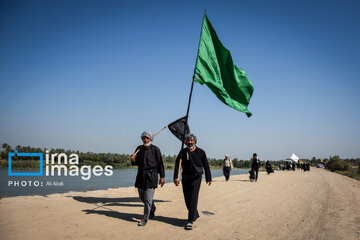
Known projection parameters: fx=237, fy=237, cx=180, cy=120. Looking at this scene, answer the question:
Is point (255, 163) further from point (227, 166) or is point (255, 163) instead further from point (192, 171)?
point (192, 171)

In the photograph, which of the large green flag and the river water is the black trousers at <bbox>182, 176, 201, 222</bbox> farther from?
the river water

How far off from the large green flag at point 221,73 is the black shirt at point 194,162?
8.29 ft

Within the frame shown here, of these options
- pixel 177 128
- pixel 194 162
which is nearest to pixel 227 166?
pixel 177 128

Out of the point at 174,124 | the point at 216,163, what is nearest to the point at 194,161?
the point at 174,124

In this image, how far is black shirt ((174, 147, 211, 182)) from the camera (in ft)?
18.3

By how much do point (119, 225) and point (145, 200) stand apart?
2.53 ft

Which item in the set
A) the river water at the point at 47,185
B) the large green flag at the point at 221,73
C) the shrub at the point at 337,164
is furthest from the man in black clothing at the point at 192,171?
the shrub at the point at 337,164

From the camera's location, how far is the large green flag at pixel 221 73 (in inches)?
301

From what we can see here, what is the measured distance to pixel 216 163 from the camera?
162m

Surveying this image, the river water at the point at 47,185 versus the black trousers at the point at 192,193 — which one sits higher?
the black trousers at the point at 192,193

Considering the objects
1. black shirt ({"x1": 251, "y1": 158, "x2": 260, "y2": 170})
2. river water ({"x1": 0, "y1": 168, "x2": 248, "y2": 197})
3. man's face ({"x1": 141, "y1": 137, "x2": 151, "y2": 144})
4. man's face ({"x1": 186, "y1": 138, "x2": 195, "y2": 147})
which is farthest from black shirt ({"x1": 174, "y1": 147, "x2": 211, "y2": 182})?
black shirt ({"x1": 251, "y1": 158, "x2": 260, "y2": 170})

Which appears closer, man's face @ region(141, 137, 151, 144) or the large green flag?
man's face @ region(141, 137, 151, 144)

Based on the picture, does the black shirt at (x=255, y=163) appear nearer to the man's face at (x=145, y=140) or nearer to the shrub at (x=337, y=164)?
the man's face at (x=145, y=140)

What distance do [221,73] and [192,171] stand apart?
3.97m
